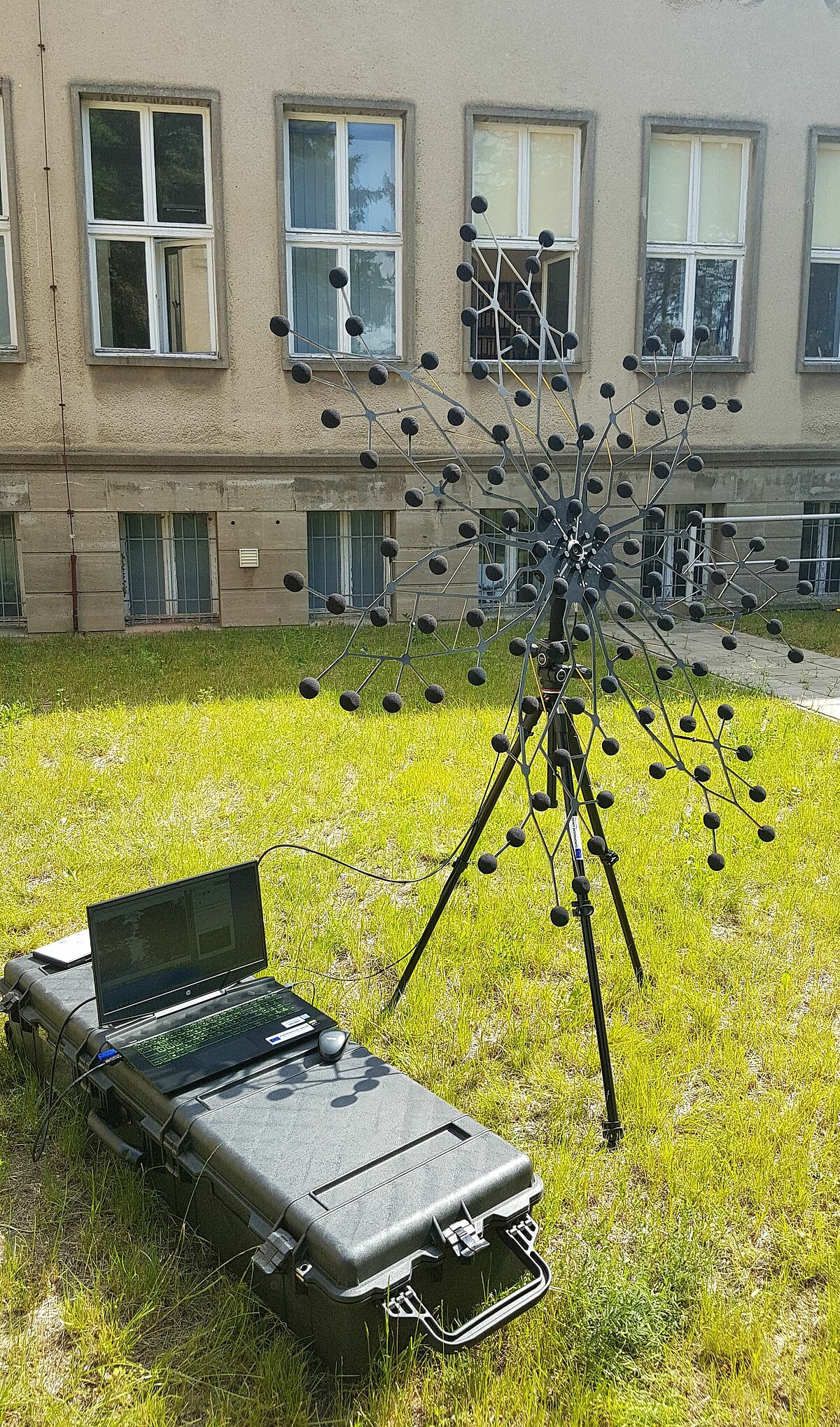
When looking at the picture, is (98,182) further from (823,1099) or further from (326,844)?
(823,1099)

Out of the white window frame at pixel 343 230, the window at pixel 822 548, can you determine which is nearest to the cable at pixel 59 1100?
the white window frame at pixel 343 230

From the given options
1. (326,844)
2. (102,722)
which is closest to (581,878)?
(326,844)

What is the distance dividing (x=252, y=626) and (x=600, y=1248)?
30.6 ft

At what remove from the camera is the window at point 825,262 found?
41.1ft

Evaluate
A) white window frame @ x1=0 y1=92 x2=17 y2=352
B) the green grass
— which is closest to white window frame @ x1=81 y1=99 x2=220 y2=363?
white window frame @ x1=0 y1=92 x2=17 y2=352

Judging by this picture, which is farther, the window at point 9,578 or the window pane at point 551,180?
the window pane at point 551,180

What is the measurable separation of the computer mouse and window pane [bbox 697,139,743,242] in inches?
449

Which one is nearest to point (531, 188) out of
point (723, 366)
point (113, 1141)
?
point (723, 366)

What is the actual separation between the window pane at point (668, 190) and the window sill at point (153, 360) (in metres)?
4.88

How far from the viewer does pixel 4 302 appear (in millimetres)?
10789

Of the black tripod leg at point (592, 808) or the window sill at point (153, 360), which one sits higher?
the window sill at point (153, 360)

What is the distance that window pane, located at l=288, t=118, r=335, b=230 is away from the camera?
11172 millimetres

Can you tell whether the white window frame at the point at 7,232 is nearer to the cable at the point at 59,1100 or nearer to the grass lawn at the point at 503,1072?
the grass lawn at the point at 503,1072

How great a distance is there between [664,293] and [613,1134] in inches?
430
